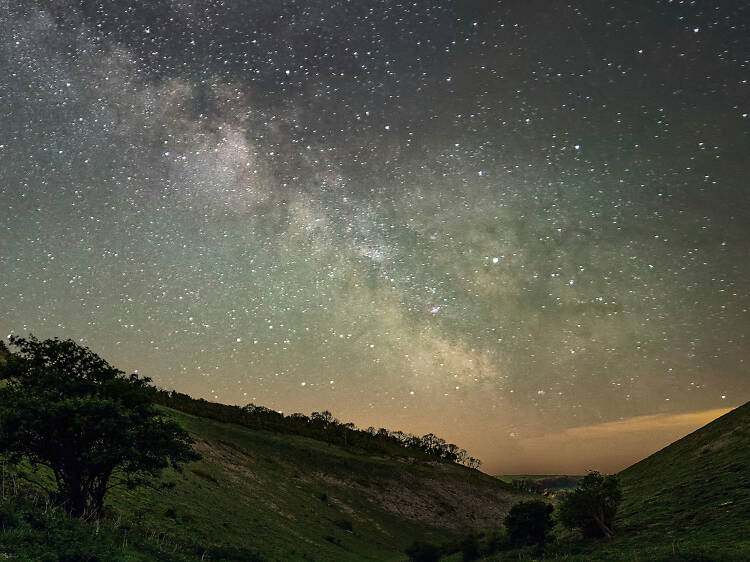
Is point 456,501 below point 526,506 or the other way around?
below

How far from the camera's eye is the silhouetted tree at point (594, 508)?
152 feet

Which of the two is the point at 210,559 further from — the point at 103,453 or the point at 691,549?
the point at 691,549

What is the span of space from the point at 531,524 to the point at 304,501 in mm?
38415

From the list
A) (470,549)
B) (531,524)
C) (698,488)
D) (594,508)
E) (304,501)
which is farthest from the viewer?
(304,501)

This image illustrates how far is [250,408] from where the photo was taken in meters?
180

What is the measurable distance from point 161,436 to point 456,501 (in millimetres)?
98366

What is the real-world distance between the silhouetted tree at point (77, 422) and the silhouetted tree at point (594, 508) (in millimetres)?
35846

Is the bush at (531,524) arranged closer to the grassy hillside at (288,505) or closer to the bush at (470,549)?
the bush at (470,549)

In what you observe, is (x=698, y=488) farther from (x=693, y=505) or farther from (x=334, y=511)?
(x=334, y=511)

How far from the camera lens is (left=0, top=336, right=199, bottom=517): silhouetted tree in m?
27.3

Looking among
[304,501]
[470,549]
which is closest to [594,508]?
[470,549]

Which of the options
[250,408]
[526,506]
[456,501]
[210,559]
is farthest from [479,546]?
[250,408]

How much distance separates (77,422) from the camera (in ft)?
88.0

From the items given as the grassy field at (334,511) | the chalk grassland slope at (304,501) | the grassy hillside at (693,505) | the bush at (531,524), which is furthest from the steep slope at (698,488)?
the chalk grassland slope at (304,501)
